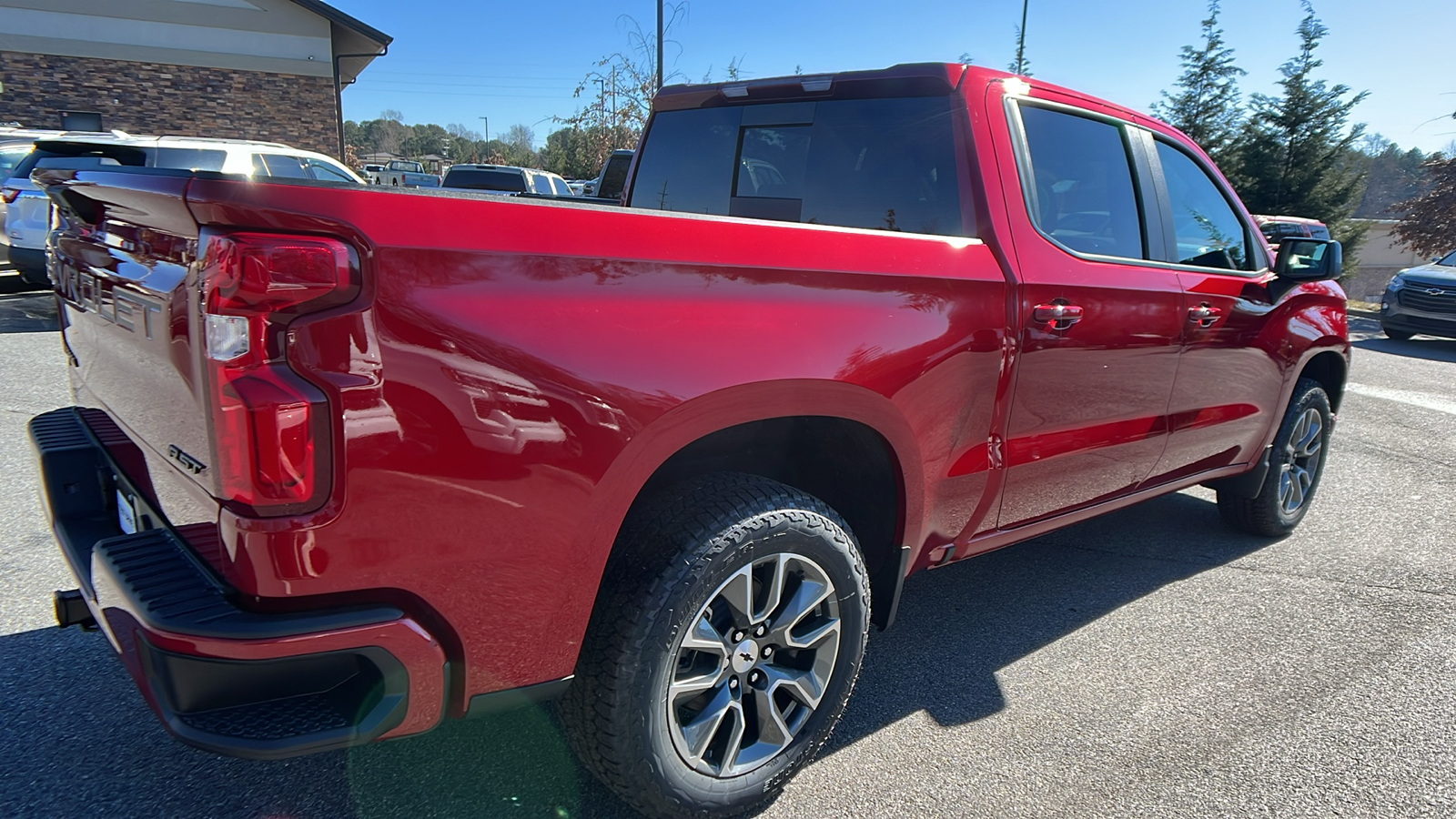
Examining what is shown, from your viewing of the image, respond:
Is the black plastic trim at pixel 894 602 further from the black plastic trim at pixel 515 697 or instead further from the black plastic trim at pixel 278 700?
the black plastic trim at pixel 278 700

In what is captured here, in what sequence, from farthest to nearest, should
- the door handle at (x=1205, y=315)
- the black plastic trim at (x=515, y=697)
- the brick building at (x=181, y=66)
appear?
the brick building at (x=181, y=66)
the door handle at (x=1205, y=315)
the black plastic trim at (x=515, y=697)

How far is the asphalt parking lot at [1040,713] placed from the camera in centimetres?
223

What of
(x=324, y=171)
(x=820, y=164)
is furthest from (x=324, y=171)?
(x=820, y=164)

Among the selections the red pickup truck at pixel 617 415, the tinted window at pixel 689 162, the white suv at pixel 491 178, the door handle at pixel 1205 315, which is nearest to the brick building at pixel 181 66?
the white suv at pixel 491 178

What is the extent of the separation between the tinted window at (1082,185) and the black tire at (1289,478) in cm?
168

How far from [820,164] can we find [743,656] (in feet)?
5.51

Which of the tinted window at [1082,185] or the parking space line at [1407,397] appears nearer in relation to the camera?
the tinted window at [1082,185]

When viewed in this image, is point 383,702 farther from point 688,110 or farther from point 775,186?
point 688,110

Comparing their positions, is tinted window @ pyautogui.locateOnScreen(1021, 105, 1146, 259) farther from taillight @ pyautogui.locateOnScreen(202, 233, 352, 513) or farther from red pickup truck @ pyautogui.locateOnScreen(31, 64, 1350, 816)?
taillight @ pyautogui.locateOnScreen(202, 233, 352, 513)

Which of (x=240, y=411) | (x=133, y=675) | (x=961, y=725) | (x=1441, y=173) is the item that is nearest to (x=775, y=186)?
(x=961, y=725)

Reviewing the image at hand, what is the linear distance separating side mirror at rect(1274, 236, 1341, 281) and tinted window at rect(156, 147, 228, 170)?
31.4ft

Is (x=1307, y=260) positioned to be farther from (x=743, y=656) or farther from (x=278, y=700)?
(x=278, y=700)

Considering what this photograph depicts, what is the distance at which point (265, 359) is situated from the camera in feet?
4.68

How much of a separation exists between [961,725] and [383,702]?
178cm
